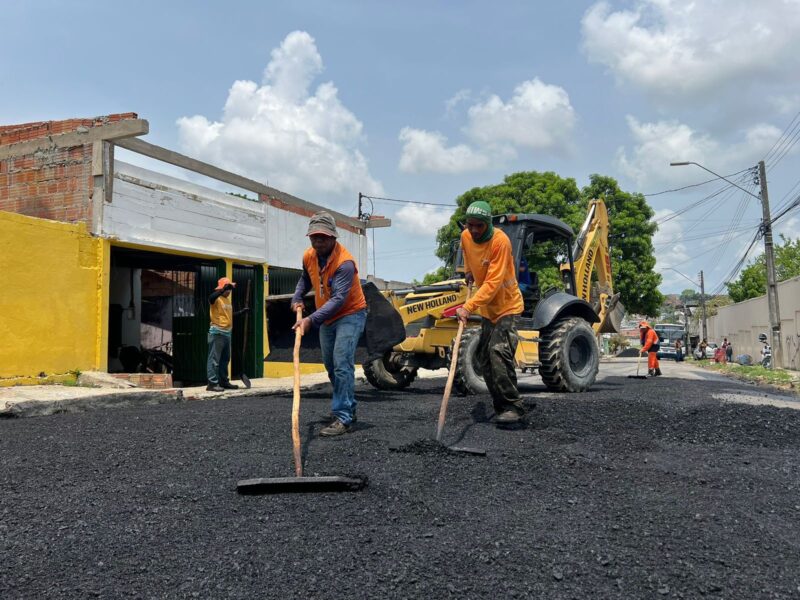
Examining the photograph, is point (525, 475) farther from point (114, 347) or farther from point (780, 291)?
point (780, 291)

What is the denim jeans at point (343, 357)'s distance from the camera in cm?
440

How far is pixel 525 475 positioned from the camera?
11.0 feet

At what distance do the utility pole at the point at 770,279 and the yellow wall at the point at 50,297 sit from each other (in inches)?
704

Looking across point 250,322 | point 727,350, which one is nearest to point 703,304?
point 727,350

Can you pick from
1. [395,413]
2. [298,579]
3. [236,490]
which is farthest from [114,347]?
[298,579]

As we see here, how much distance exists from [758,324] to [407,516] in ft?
96.3

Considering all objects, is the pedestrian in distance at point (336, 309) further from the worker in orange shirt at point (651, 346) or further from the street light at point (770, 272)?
the street light at point (770, 272)

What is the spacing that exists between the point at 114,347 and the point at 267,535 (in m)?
12.7

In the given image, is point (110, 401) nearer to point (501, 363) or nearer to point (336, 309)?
point (336, 309)

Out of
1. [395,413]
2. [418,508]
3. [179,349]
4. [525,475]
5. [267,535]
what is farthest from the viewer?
[179,349]

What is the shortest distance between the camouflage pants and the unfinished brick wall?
22.7 ft

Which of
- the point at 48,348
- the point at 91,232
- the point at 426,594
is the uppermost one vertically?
the point at 91,232

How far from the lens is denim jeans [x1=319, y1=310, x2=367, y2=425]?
4398 mm

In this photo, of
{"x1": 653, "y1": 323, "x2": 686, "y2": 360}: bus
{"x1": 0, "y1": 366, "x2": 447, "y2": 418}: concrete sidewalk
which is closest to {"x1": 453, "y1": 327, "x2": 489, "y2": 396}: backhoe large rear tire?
{"x1": 0, "y1": 366, "x2": 447, "y2": 418}: concrete sidewalk
